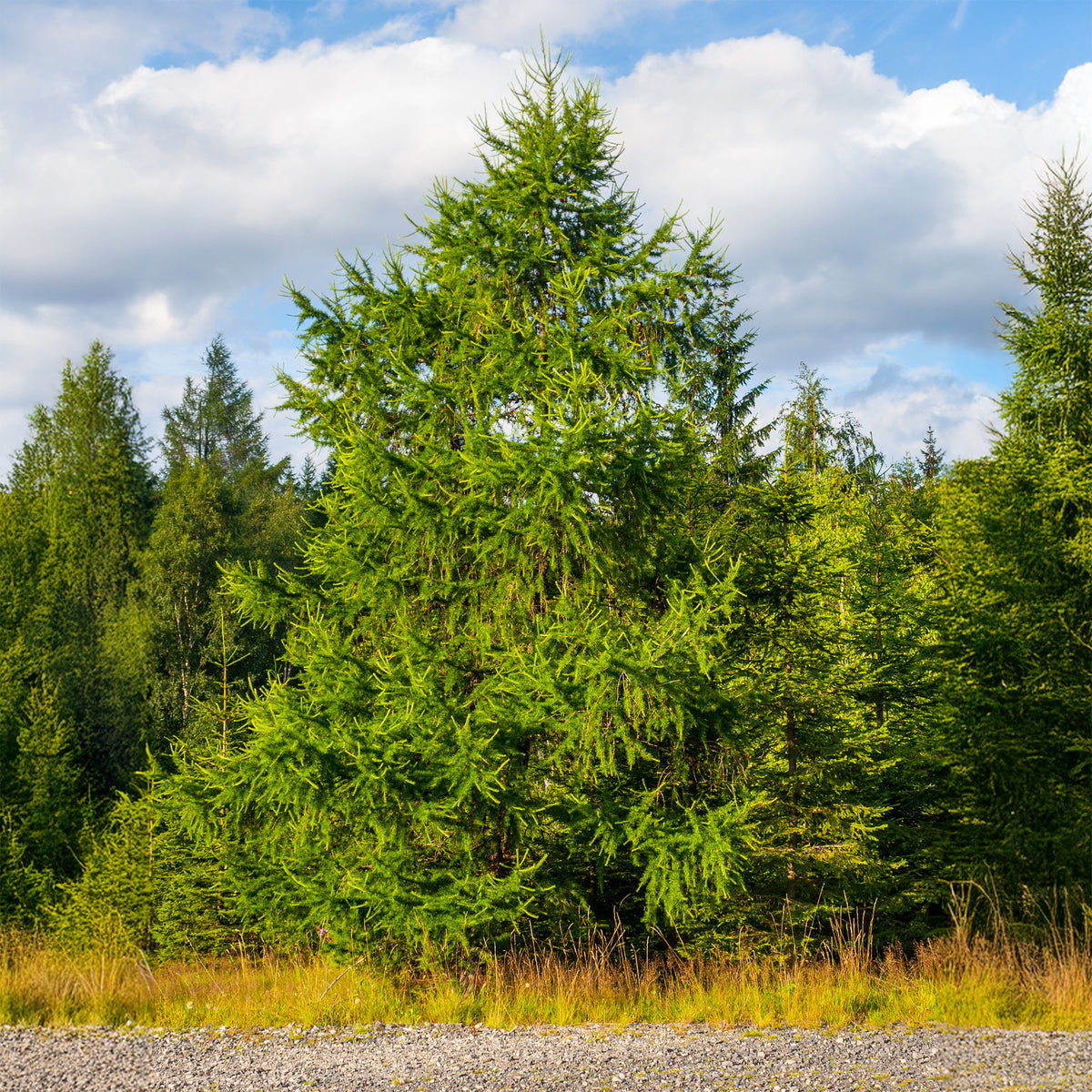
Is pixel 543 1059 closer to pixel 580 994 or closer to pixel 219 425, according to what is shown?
pixel 580 994

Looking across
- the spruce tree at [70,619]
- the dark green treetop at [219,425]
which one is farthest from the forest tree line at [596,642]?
the dark green treetop at [219,425]

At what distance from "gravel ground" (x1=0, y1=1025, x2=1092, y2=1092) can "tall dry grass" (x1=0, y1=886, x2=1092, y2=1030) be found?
305mm

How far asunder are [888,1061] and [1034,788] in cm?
859

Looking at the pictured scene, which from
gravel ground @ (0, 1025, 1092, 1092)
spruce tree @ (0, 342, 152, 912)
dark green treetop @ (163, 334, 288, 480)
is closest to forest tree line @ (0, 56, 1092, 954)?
gravel ground @ (0, 1025, 1092, 1092)

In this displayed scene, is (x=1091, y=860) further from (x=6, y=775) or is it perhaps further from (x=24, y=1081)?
(x=6, y=775)

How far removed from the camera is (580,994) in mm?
6324

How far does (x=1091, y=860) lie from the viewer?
1121cm

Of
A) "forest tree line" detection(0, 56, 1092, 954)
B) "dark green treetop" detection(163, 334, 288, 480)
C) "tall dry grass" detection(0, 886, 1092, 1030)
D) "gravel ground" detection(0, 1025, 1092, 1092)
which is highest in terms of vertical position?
"dark green treetop" detection(163, 334, 288, 480)

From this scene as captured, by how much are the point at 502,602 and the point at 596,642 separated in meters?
1.34

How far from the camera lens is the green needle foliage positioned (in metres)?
6.79

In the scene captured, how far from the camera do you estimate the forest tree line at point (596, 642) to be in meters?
6.90

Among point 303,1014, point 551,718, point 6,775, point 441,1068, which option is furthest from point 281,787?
point 6,775

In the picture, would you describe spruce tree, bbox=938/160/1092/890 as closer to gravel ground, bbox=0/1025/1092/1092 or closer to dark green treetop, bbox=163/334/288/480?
gravel ground, bbox=0/1025/1092/1092

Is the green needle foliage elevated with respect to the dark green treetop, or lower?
lower
